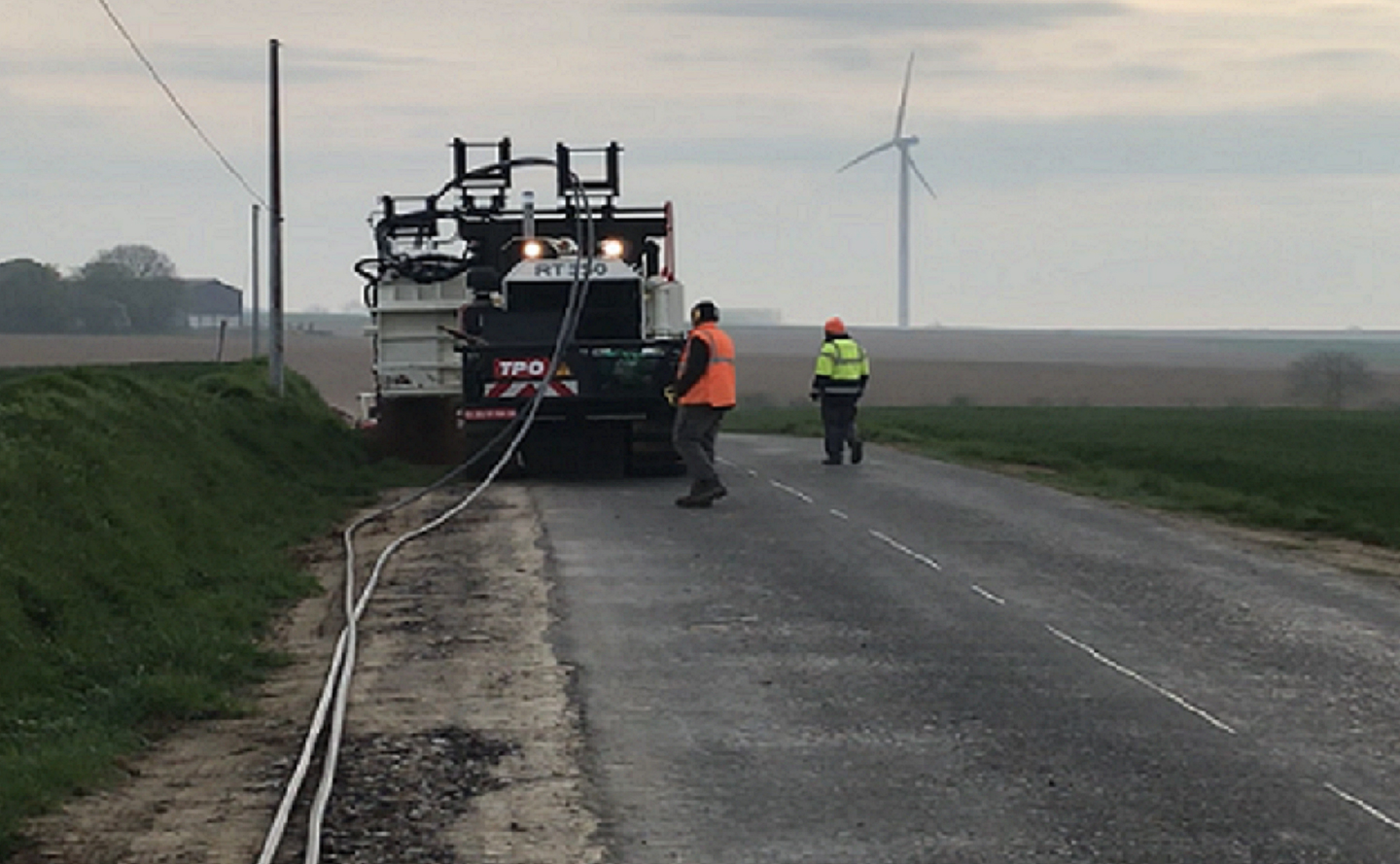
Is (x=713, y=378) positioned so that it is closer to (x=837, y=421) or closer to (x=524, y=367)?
(x=524, y=367)

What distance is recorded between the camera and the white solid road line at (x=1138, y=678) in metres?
10.6

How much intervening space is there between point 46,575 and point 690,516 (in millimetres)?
8253

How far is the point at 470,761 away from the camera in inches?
377

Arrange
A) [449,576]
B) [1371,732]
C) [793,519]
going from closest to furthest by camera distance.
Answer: [1371,732]
[449,576]
[793,519]

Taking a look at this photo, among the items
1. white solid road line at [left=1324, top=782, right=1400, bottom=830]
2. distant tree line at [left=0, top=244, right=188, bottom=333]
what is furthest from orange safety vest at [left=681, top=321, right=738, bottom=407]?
distant tree line at [left=0, top=244, right=188, bottom=333]

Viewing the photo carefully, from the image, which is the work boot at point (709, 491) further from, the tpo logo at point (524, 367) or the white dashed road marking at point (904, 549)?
the tpo logo at point (524, 367)

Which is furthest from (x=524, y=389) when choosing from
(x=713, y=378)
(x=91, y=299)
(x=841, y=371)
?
(x=91, y=299)

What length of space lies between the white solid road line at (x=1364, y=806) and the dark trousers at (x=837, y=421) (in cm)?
1856

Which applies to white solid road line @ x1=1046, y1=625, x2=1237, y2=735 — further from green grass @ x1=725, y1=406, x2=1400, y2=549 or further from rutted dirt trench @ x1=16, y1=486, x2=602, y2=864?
green grass @ x1=725, y1=406, x2=1400, y2=549

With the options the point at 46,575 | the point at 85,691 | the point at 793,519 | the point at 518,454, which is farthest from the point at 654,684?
the point at 518,454

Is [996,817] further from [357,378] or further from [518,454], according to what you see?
[357,378]

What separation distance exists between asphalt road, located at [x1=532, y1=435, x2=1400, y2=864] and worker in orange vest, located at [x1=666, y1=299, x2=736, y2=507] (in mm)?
2209

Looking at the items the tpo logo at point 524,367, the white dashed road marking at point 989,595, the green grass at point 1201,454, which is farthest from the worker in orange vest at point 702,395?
the white dashed road marking at point 989,595

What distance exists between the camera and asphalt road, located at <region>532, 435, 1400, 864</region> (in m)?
8.54
